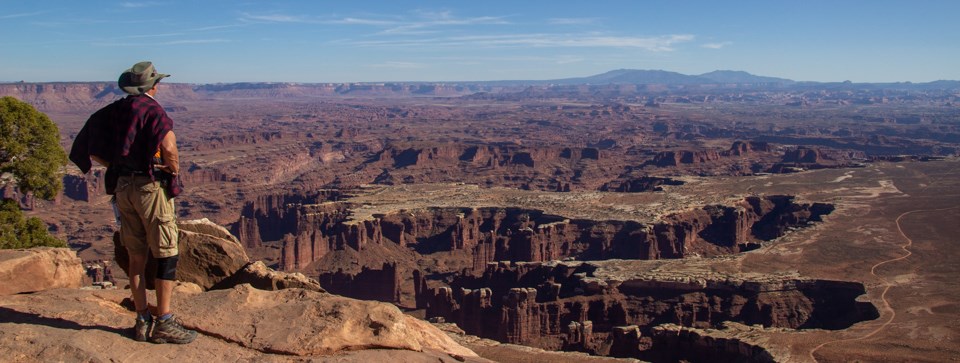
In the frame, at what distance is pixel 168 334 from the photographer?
9.43 meters

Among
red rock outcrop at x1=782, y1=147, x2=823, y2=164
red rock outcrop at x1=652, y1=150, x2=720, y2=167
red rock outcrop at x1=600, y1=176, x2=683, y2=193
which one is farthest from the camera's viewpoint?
red rock outcrop at x1=782, y1=147, x2=823, y2=164

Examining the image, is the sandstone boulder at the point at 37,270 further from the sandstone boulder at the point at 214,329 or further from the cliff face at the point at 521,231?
the cliff face at the point at 521,231

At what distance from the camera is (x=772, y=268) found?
2013 inches

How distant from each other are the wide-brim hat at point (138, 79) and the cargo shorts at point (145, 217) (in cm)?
109

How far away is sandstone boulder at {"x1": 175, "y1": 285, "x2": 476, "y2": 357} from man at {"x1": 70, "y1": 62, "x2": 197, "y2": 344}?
679 millimetres

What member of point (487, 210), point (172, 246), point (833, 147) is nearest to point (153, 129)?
point (172, 246)

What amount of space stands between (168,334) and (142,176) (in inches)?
75.1

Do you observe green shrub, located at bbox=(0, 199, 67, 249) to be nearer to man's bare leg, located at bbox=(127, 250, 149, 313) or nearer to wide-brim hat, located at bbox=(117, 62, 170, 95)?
man's bare leg, located at bbox=(127, 250, 149, 313)

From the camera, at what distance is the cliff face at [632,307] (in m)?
41.8

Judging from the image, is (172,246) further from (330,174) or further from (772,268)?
(330,174)

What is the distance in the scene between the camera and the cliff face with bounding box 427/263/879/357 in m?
41.8

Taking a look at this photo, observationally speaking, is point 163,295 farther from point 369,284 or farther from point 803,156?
point 803,156

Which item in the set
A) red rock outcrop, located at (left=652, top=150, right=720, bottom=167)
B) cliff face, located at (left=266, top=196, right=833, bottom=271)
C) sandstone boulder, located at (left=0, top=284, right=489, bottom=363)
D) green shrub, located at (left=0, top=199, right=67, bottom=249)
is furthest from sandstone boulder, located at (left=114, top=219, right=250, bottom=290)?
red rock outcrop, located at (left=652, top=150, right=720, bottom=167)

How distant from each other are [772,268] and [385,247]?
3353cm
